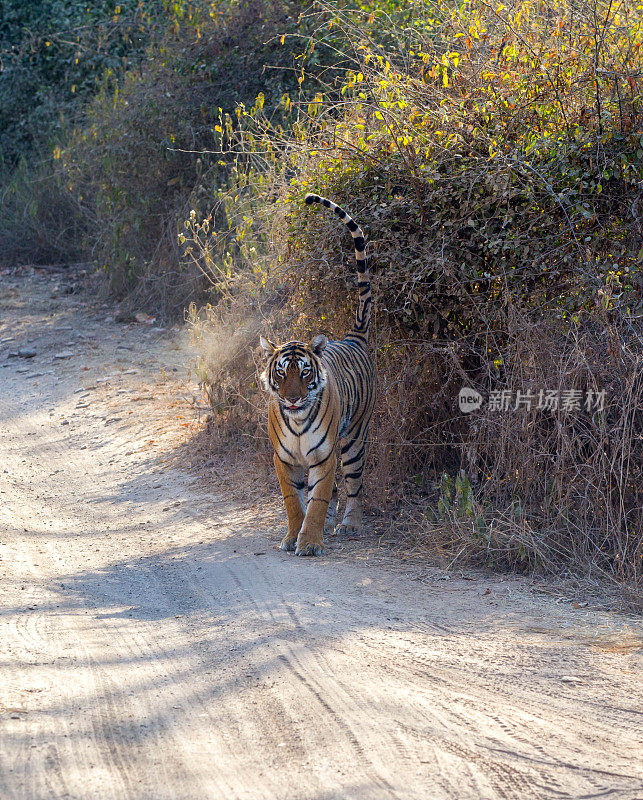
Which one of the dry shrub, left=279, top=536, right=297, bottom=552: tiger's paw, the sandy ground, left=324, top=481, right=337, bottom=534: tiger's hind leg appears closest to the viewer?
the sandy ground

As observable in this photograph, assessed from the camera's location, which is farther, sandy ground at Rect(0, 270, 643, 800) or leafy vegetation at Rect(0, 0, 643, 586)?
leafy vegetation at Rect(0, 0, 643, 586)

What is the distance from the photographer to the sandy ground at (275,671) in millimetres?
3127

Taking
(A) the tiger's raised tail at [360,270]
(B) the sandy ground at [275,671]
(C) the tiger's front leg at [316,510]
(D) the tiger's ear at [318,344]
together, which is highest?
(A) the tiger's raised tail at [360,270]

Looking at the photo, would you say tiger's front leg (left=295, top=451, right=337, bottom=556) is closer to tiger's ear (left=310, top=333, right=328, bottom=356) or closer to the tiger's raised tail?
tiger's ear (left=310, top=333, right=328, bottom=356)

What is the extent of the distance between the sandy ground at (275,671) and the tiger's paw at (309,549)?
0.11 metres

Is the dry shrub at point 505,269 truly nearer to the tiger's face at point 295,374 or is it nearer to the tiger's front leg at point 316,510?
the tiger's front leg at point 316,510

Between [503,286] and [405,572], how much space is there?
6.93 ft

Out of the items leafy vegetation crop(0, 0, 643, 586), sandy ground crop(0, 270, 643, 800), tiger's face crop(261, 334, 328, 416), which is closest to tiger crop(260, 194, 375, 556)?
tiger's face crop(261, 334, 328, 416)

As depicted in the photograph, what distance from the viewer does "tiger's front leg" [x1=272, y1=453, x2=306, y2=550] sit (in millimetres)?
6180

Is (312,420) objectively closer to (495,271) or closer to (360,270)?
(360,270)

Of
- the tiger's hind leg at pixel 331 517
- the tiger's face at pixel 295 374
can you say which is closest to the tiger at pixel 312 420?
the tiger's face at pixel 295 374

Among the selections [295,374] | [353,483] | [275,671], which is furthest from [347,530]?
[275,671]

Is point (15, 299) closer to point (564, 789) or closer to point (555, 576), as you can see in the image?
point (555, 576)

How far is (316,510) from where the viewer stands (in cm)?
605
